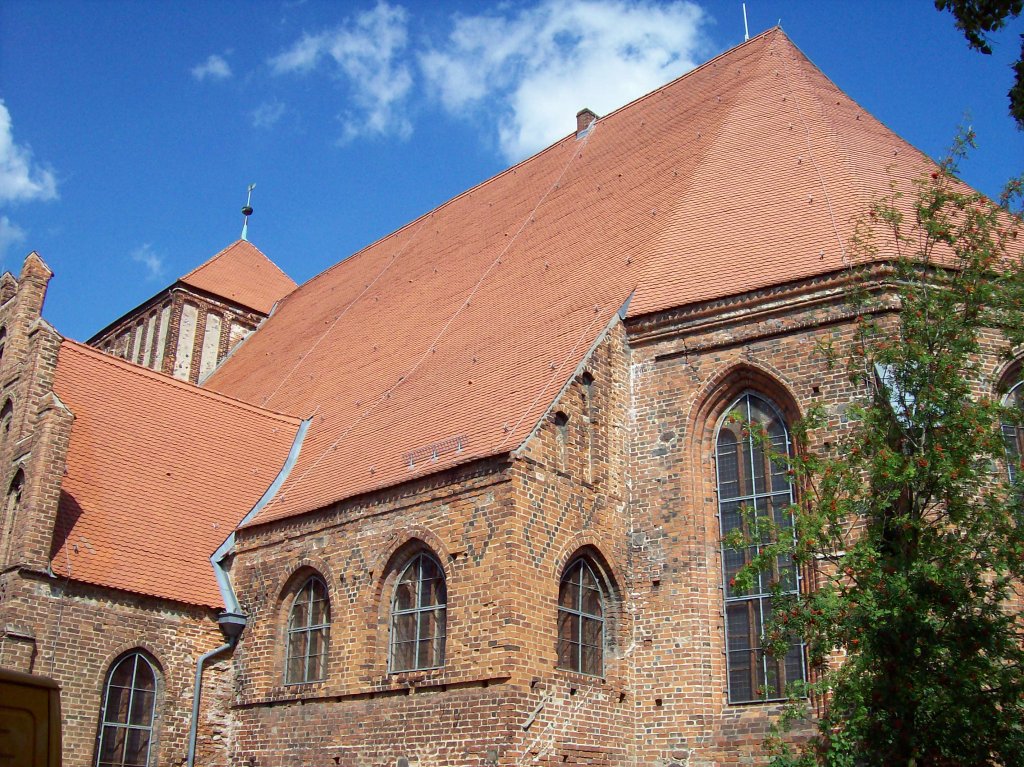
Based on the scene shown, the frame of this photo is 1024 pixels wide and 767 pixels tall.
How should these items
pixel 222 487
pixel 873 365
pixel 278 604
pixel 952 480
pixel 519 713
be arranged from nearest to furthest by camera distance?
pixel 952 480
pixel 873 365
pixel 519 713
pixel 278 604
pixel 222 487

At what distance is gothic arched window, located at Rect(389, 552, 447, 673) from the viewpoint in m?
11.4

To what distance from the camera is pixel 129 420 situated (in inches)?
610

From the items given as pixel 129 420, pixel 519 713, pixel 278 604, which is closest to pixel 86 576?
pixel 278 604

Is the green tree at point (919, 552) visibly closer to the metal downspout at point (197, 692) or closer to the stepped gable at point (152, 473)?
the metal downspout at point (197, 692)

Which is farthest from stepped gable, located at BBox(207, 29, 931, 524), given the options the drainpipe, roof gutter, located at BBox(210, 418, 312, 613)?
the drainpipe

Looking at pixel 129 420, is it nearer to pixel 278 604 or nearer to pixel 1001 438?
pixel 278 604

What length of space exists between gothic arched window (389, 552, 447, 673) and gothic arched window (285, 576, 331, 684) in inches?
48.6

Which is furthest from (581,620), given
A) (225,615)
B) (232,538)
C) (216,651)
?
(232,538)

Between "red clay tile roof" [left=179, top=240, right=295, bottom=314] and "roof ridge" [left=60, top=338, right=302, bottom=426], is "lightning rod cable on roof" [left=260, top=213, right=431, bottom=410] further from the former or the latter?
"red clay tile roof" [left=179, top=240, right=295, bottom=314]

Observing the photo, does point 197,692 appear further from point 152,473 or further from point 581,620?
point 581,620

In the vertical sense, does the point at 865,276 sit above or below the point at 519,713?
above

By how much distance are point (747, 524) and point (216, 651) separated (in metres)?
7.40

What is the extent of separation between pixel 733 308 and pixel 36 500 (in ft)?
28.6

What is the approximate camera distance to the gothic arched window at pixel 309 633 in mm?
12852
